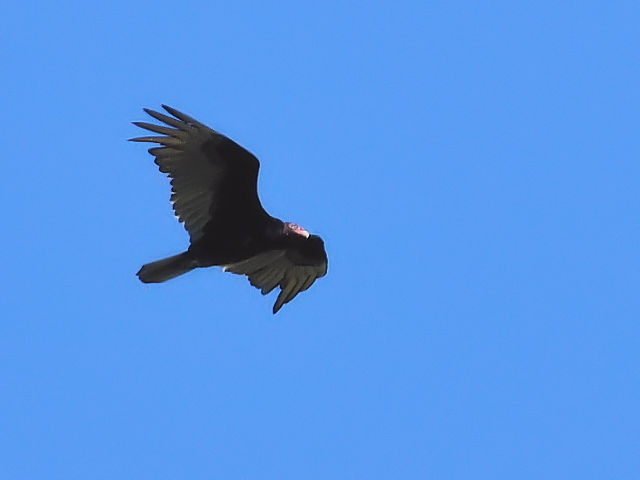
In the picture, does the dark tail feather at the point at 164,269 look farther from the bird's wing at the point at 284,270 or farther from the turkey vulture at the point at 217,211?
the bird's wing at the point at 284,270

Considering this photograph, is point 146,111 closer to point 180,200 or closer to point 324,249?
point 180,200

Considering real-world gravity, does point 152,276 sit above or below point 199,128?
below

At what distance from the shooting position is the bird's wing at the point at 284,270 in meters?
16.2

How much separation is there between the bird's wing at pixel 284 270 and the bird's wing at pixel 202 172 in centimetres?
67

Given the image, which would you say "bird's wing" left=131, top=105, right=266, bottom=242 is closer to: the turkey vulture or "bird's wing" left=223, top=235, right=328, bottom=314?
the turkey vulture

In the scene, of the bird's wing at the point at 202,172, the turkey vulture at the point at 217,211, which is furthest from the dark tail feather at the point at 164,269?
the bird's wing at the point at 202,172

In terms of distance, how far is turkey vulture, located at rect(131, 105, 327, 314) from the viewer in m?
15.3

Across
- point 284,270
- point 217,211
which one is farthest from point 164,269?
point 284,270

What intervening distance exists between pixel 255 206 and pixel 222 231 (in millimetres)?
392

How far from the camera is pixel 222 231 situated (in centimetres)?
1573

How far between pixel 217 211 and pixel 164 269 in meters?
0.76

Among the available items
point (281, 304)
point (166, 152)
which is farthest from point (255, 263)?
point (166, 152)

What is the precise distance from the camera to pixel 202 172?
1552cm

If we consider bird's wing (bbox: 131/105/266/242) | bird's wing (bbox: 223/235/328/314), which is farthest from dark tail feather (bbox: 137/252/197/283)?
bird's wing (bbox: 223/235/328/314)
